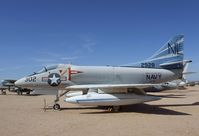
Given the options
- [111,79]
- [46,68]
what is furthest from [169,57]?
[46,68]

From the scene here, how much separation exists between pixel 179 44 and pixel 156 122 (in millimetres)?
9931

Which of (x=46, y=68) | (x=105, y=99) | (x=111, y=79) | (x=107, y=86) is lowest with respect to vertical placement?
(x=105, y=99)

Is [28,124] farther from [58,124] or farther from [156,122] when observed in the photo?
[156,122]

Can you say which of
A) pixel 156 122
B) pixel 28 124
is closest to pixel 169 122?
pixel 156 122

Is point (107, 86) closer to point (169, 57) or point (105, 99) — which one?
point (105, 99)

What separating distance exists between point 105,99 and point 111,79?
2.62 meters

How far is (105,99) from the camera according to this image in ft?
46.3

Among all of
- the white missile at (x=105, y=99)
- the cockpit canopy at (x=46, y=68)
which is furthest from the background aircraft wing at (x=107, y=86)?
the cockpit canopy at (x=46, y=68)

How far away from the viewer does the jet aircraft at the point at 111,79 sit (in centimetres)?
1435

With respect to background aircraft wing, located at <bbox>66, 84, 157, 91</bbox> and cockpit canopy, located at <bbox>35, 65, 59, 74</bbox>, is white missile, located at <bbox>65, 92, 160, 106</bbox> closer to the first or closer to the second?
background aircraft wing, located at <bbox>66, 84, 157, 91</bbox>

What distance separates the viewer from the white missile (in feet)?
45.8

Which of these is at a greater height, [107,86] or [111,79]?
[111,79]

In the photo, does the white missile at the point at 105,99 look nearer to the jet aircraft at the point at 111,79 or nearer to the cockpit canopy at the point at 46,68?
the jet aircraft at the point at 111,79

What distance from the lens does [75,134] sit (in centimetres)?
834
